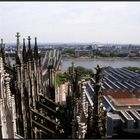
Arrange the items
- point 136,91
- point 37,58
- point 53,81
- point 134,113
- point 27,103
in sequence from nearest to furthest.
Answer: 1. point 27,103
2. point 37,58
3. point 53,81
4. point 134,113
5. point 136,91

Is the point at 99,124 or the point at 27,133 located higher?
the point at 99,124

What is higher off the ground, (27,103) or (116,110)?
(27,103)

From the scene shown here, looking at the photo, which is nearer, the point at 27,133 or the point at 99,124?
the point at 99,124

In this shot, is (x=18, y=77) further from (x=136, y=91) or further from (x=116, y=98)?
(x=136, y=91)

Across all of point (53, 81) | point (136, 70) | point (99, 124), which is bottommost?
point (136, 70)

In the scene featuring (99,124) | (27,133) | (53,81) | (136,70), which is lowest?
(136,70)

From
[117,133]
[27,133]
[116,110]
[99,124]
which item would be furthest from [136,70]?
[99,124]

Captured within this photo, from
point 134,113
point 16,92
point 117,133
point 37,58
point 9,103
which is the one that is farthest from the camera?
point 134,113

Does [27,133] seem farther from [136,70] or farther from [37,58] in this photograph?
[136,70]

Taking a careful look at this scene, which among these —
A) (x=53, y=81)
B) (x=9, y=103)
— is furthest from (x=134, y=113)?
(x=9, y=103)
